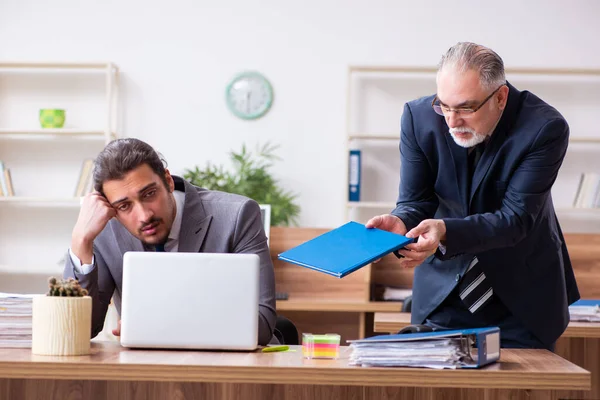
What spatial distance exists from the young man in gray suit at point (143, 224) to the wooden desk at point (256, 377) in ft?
1.13

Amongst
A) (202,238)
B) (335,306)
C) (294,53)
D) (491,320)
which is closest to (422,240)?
(491,320)

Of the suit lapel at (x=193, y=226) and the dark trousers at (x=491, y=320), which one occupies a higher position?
the suit lapel at (x=193, y=226)

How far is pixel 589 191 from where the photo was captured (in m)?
4.92

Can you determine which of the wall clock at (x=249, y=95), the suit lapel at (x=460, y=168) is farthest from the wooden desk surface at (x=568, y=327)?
the wall clock at (x=249, y=95)

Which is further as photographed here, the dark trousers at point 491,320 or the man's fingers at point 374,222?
the dark trousers at point 491,320

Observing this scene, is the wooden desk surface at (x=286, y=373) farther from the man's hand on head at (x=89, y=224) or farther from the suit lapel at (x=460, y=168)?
the suit lapel at (x=460, y=168)

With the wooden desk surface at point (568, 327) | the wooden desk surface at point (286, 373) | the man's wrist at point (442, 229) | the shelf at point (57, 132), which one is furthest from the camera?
the shelf at point (57, 132)

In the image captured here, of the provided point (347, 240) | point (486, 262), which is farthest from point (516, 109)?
point (347, 240)

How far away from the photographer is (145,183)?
217cm

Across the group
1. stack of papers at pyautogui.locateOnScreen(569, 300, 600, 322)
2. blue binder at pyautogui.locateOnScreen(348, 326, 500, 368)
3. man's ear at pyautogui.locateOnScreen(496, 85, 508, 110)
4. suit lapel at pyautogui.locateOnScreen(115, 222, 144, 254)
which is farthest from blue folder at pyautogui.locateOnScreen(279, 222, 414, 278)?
stack of papers at pyautogui.locateOnScreen(569, 300, 600, 322)

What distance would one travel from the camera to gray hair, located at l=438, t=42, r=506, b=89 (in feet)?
6.49

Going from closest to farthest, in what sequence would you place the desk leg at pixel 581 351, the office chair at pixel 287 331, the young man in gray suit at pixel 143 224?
the young man in gray suit at pixel 143 224, the office chair at pixel 287 331, the desk leg at pixel 581 351

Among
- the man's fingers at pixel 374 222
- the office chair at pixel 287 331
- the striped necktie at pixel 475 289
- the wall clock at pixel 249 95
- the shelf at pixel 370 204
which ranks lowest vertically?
the office chair at pixel 287 331

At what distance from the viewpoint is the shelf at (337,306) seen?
14.1ft
